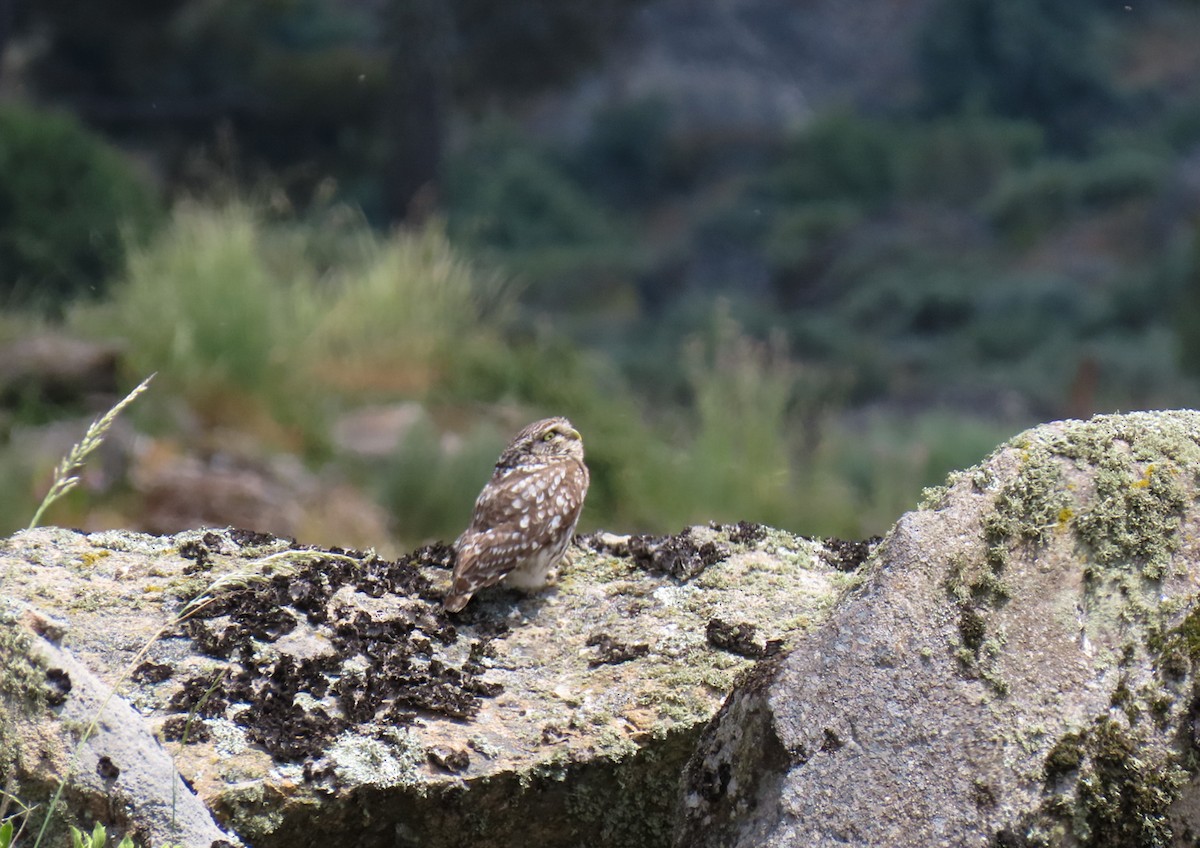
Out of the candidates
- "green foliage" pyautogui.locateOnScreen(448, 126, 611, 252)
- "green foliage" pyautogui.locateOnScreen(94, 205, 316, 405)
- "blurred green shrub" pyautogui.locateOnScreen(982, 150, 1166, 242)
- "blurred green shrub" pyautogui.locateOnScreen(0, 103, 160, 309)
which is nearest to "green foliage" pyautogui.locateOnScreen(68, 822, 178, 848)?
"green foliage" pyautogui.locateOnScreen(94, 205, 316, 405)

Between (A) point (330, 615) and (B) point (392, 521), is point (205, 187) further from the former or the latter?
(A) point (330, 615)

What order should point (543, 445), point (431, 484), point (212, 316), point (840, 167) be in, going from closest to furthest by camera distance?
point (543, 445), point (431, 484), point (212, 316), point (840, 167)

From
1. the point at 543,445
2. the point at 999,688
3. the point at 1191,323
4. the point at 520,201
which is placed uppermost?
the point at 520,201

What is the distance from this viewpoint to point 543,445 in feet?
13.3

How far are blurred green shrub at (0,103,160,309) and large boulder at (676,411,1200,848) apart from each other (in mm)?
14098

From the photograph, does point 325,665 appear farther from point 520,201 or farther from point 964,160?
point 964,160

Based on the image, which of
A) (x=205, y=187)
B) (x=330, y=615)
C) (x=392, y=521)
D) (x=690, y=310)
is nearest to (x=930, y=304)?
(x=690, y=310)

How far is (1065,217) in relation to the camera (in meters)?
31.8

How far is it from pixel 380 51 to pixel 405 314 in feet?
56.2

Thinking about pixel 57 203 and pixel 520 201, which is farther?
pixel 520 201

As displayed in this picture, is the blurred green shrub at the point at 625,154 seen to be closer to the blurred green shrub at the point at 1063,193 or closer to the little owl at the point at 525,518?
the blurred green shrub at the point at 1063,193

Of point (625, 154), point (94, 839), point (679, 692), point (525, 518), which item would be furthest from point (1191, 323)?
point (625, 154)

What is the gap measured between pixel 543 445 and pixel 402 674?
1.09m

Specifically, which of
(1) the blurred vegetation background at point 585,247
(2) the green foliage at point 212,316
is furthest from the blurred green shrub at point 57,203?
(2) the green foliage at point 212,316
